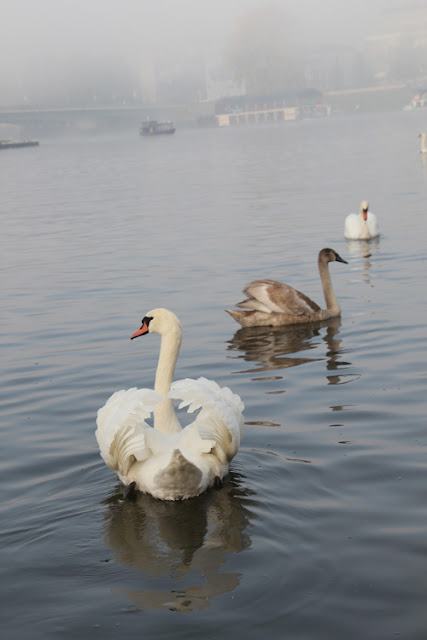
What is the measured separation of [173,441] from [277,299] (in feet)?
21.8

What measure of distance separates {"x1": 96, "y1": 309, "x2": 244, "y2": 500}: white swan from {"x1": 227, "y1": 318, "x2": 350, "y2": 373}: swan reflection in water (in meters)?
4.30

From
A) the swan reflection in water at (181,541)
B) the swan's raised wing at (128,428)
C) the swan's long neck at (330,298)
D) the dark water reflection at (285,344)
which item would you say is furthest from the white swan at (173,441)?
the swan's long neck at (330,298)

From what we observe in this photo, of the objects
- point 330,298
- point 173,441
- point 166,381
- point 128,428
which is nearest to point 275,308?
point 330,298

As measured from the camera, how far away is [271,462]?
8.02 m

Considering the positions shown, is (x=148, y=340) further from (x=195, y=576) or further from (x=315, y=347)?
(x=195, y=576)

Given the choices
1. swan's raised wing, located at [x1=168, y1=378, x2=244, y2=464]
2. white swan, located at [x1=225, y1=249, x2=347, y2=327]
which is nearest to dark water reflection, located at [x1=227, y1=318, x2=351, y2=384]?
white swan, located at [x1=225, y1=249, x2=347, y2=327]

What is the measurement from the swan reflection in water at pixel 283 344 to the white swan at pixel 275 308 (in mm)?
101

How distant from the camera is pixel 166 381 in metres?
7.93

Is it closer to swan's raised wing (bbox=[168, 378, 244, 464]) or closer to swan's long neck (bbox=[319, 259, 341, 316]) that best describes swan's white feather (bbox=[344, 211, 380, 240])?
swan's long neck (bbox=[319, 259, 341, 316])

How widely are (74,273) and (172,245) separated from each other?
13.5 ft

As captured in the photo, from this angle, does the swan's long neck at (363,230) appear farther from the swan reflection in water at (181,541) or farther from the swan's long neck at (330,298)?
the swan reflection in water at (181,541)

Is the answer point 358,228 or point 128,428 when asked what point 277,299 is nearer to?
point 128,428

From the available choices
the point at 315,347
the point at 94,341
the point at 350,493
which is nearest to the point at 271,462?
the point at 350,493

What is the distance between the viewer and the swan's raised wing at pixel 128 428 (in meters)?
6.83
